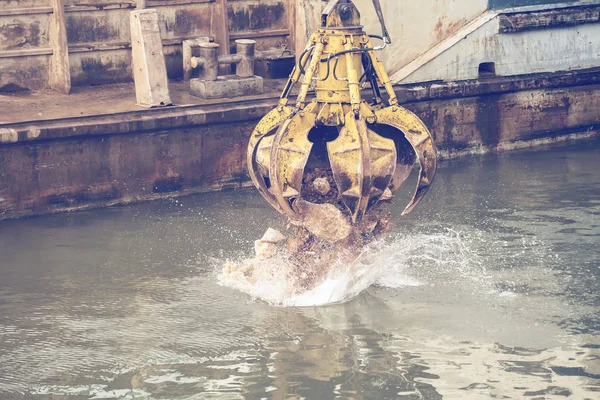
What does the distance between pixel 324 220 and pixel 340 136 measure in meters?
0.72

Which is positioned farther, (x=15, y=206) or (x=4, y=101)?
(x=4, y=101)

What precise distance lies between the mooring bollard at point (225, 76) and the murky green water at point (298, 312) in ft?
4.22

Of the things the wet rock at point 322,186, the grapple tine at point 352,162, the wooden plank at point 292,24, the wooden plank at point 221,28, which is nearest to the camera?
the grapple tine at point 352,162

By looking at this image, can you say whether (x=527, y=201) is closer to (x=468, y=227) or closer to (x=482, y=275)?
(x=468, y=227)

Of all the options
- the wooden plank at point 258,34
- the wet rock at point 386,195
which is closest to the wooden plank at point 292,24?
the wooden plank at point 258,34

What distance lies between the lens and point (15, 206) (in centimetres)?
1007

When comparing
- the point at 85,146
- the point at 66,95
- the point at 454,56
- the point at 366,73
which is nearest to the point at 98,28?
the point at 66,95

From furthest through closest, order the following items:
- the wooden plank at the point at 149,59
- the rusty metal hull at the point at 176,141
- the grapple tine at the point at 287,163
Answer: the wooden plank at the point at 149,59 → the rusty metal hull at the point at 176,141 → the grapple tine at the point at 287,163

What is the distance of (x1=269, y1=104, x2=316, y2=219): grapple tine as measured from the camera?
289 inches

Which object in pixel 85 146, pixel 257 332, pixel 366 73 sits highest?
pixel 366 73

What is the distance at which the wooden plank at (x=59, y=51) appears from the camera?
11.0 meters

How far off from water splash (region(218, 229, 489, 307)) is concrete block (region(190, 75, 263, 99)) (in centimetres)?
291

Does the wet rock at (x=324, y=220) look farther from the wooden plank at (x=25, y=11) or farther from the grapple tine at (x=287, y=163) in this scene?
the wooden plank at (x=25, y=11)

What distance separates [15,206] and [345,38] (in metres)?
4.02
